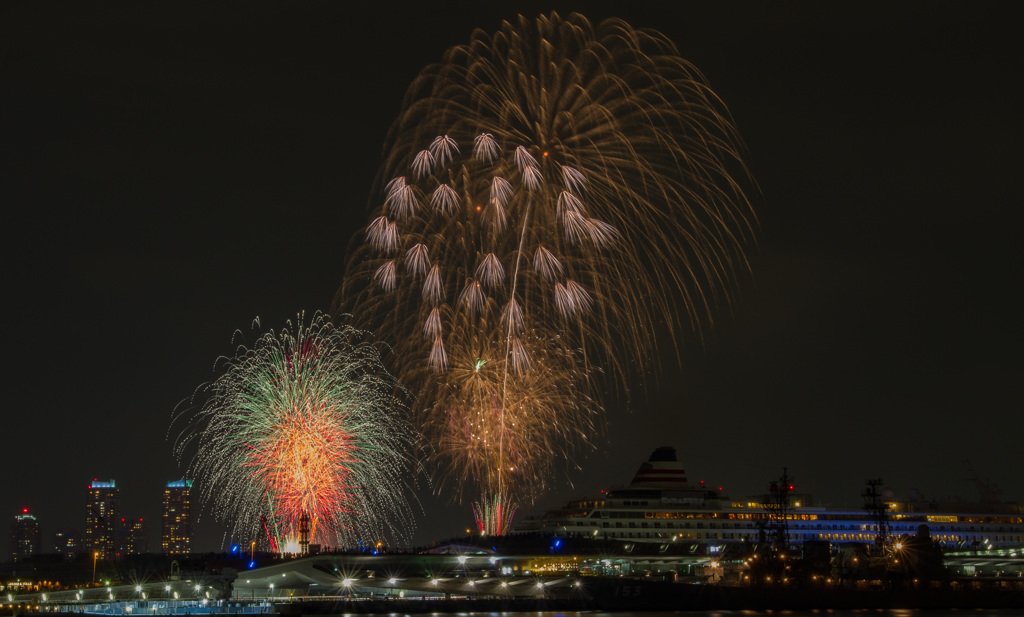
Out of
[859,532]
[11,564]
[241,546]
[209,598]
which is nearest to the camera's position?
[209,598]

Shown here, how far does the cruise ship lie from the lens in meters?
99.5

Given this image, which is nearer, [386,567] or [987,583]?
[386,567]

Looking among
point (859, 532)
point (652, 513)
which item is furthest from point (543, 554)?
point (859, 532)

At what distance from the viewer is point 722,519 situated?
103 metres

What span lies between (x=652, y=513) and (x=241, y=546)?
127ft

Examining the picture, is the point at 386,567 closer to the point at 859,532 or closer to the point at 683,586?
the point at 683,586

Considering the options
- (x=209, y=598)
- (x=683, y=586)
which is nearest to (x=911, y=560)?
(x=683, y=586)

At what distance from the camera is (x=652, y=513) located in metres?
101

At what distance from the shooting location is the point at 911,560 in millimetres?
84625

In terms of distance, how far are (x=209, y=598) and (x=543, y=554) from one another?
2745 cm

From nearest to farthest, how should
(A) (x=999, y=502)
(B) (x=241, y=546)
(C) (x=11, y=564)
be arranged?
(B) (x=241, y=546) → (A) (x=999, y=502) → (C) (x=11, y=564)

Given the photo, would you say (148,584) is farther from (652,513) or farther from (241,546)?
(652,513)

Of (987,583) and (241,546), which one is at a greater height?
(241,546)

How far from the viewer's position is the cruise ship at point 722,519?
99.5 metres
